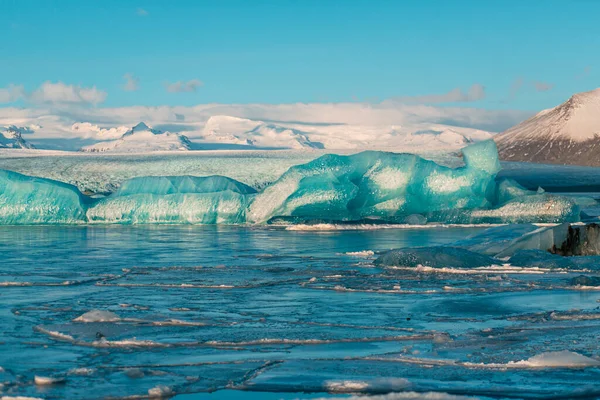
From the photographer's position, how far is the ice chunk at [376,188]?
18422 millimetres

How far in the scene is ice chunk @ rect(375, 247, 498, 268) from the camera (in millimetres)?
9984

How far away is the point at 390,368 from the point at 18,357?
2.17 metres

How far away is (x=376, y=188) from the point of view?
18.8 meters

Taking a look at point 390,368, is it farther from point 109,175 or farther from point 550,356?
point 109,175

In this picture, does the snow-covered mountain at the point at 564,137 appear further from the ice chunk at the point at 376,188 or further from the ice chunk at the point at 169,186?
the ice chunk at the point at 169,186

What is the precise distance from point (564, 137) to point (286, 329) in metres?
80.9

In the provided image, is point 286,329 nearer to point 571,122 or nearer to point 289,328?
point 289,328

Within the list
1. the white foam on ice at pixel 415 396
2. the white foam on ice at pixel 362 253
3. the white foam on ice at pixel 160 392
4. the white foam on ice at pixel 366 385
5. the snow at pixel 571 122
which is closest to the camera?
the white foam on ice at pixel 415 396

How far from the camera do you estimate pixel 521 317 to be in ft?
22.1

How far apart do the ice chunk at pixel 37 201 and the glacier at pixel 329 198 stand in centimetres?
2

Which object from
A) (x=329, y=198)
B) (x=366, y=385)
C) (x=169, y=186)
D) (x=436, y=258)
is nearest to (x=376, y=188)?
(x=329, y=198)

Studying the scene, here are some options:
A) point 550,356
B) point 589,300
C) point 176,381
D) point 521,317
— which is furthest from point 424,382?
point 589,300

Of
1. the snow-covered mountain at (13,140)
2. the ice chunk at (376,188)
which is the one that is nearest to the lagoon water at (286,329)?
the ice chunk at (376,188)

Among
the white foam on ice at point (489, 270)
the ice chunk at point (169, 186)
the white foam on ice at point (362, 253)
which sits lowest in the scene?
the white foam on ice at point (489, 270)
